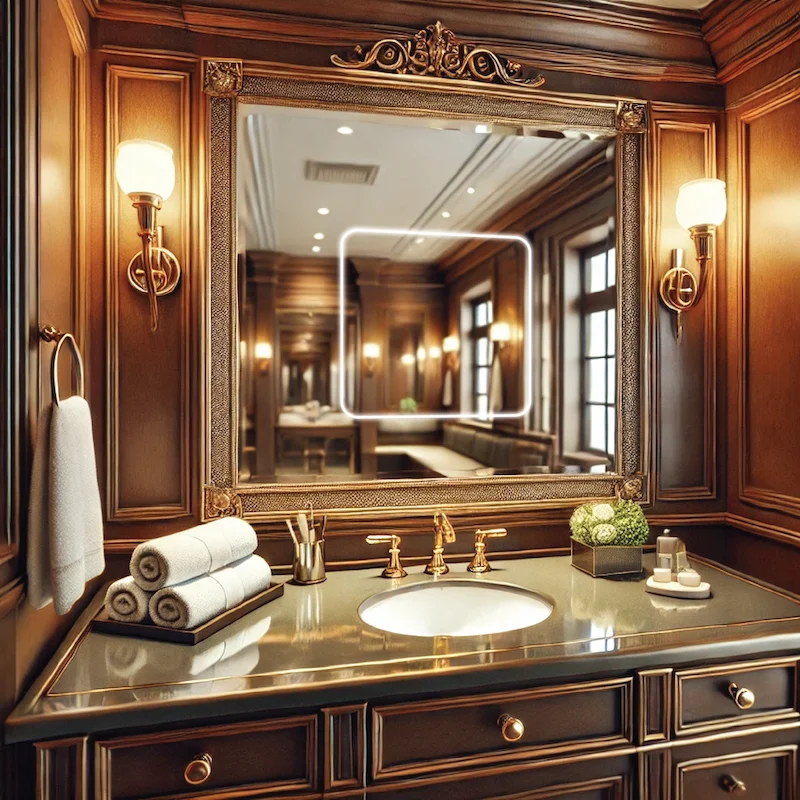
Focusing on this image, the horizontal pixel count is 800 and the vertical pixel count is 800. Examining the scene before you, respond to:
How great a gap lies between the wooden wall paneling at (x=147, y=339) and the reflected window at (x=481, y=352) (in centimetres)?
76

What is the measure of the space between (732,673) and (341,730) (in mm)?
810

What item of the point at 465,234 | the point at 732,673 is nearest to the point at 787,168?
the point at 465,234

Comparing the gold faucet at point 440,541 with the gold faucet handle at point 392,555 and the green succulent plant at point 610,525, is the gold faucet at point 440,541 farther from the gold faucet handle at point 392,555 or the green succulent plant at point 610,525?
the green succulent plant at point 610,525

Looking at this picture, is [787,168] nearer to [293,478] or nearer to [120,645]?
[293,478]

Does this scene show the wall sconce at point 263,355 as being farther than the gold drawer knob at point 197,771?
Yes

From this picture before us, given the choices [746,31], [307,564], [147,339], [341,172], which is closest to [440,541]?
[307,564]

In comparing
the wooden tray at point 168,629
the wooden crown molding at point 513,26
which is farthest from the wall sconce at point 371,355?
the wooden crown molding at point 513,26

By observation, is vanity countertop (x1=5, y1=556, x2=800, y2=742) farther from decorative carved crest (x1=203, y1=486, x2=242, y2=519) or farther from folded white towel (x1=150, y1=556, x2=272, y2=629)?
decorative carved crest (x1=203, y1=486, x2=242, y2=519)

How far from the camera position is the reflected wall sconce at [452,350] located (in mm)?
1835

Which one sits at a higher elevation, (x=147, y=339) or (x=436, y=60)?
(x=436, y=60)

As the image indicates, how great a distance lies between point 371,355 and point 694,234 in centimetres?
94

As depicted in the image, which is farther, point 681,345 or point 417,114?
point 681,345

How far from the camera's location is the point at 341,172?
1.75 metres

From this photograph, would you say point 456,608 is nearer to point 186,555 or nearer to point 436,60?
point 186,555
